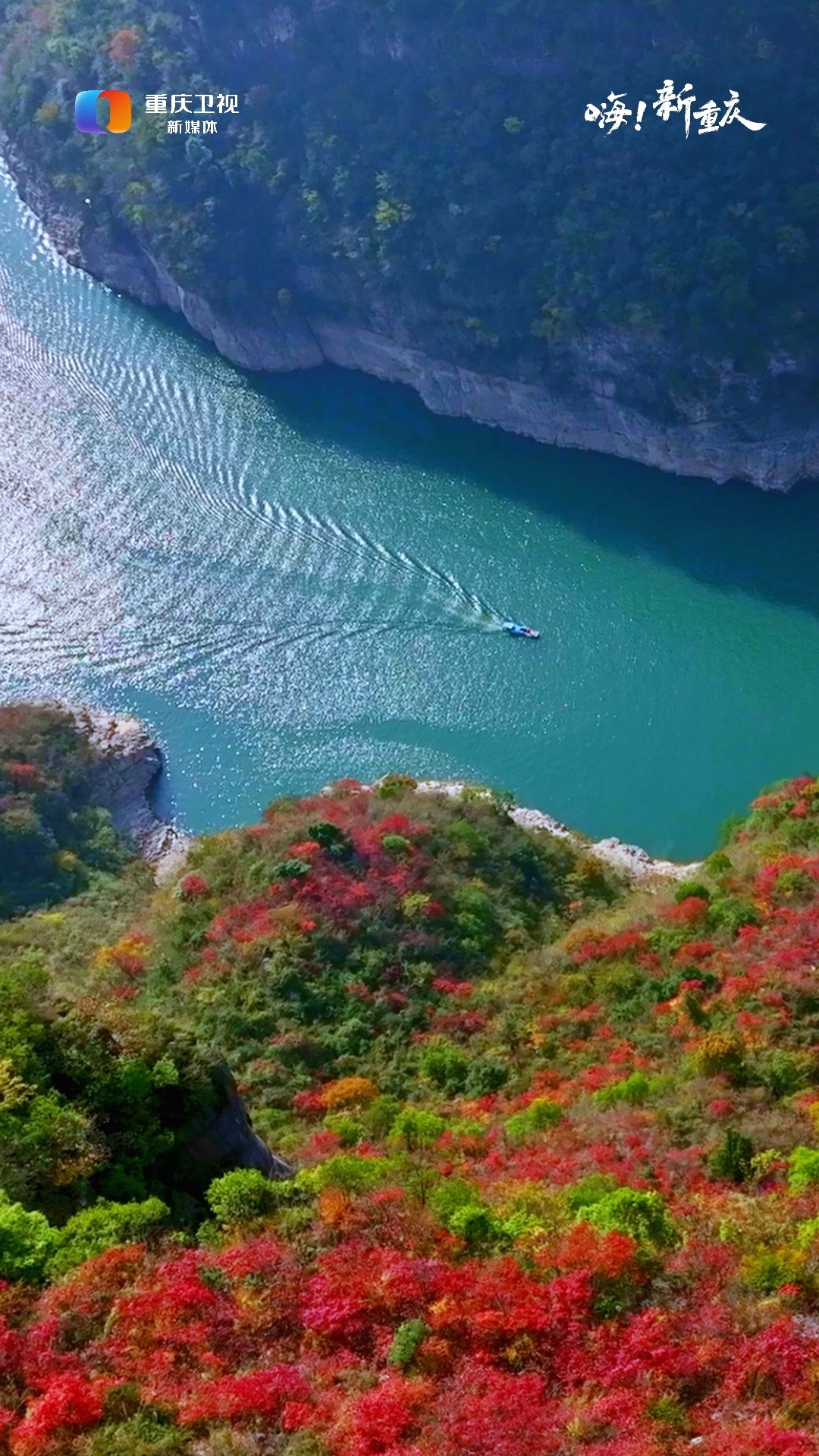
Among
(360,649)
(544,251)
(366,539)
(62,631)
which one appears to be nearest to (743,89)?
(544,251)

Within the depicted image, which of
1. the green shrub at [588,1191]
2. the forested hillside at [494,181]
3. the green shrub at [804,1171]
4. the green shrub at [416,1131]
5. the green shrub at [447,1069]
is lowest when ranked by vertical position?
the green shrub at [447,1069]

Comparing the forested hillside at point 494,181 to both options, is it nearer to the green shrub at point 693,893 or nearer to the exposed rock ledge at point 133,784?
the exposed rock ledge at point 133,784

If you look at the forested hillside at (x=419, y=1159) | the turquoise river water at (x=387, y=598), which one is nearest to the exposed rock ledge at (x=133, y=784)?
the turquoise river water at (x=387, y=598)

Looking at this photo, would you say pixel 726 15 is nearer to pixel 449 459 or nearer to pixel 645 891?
pixel 449 459

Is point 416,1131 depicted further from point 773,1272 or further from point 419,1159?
point 773,1272

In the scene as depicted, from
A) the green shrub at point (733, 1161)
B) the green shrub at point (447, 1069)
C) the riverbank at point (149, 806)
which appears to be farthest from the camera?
the riverbank at point (149, 806)

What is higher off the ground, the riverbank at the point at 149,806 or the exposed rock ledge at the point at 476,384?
the exposed rock ledge at the point at 476,384

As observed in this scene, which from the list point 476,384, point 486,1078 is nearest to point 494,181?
point 476,384
